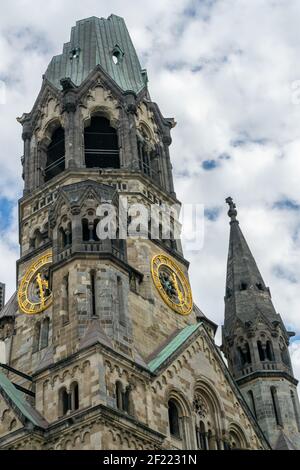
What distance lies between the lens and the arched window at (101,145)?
4453cm

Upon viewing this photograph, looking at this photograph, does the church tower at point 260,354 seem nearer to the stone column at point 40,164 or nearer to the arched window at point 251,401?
the arched window at point 251,401

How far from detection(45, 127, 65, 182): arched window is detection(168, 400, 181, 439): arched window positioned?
15815 mm

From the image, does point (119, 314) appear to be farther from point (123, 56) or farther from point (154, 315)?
point (123, 56)

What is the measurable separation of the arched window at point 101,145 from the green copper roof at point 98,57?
252cm

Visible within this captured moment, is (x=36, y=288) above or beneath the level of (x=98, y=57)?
beneath

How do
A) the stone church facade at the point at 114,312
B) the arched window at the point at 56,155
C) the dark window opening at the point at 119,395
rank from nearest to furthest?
the dark window opening at the point at 119,395 → the stone church facade at the point at 114,312 → the arched window at the point at 56,155

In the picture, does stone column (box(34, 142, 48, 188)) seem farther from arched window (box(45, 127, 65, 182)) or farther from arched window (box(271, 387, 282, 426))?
arched window (box(271, 387, 282, 426))

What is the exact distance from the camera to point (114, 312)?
32.6m

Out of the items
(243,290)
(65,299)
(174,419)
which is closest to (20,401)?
(65,299)

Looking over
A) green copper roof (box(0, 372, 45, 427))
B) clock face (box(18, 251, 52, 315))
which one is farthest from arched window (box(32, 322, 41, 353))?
green copper roof (box(0, 372, 45, 427))

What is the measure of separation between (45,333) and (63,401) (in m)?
7.32

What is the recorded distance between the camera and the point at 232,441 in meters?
35.6

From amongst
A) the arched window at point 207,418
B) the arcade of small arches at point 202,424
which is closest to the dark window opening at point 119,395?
the arcade of small arches at point 202,424

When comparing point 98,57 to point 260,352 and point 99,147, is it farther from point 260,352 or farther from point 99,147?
point 260,352
